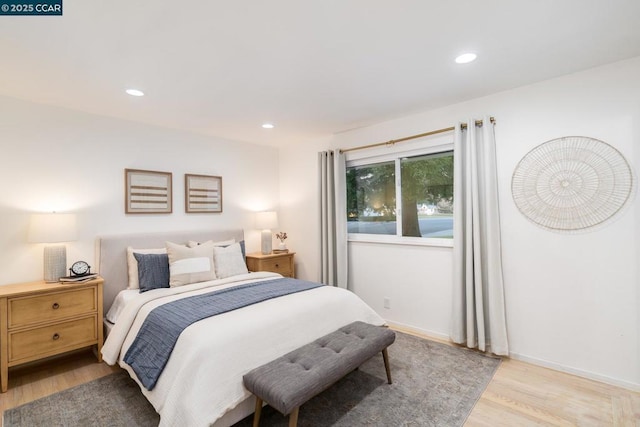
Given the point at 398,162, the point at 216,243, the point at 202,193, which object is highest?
the point at 398,162

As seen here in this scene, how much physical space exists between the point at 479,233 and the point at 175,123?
3491 millimetres

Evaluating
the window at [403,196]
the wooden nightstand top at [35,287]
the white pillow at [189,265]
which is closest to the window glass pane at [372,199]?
the window at [403,196]

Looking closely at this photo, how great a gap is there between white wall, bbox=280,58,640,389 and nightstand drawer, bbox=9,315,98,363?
3278 millimetres

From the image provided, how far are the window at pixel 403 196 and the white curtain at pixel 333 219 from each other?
20cm

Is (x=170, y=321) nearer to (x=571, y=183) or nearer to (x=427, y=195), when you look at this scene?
(x=427, y=195)

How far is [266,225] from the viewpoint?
4.41 metres

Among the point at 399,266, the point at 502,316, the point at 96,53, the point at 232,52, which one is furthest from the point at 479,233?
the point at 96,53

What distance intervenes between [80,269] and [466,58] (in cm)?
379

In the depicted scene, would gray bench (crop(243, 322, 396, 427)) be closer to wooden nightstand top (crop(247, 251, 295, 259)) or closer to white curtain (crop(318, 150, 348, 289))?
white curtain (crop(318, 150, 348, 289))

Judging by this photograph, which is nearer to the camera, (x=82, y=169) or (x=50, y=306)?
(x=50, y=306)

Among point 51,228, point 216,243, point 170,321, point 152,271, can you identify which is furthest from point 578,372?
point 51,228

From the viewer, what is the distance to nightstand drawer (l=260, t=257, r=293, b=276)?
414 centimetres

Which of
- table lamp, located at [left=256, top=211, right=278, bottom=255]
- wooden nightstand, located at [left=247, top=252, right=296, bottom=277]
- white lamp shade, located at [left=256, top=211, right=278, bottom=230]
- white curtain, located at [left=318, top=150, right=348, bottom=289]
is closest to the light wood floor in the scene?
wooden nightstand, located at [left=247, top=252, right=296, bottom=277]

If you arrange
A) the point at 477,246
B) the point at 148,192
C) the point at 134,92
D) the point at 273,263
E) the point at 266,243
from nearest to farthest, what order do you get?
the point at 134,92
the point at 477,246
the point at 148,192
the point at 273,263
the point at 266,243
